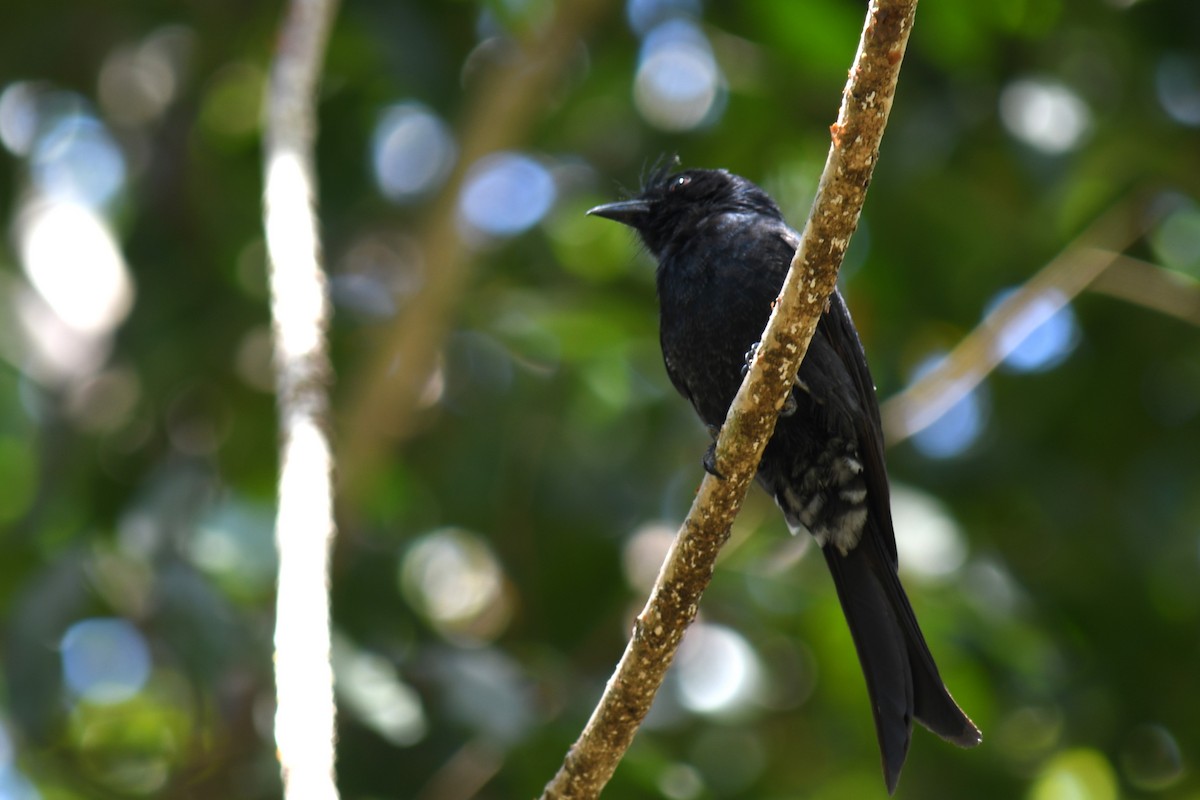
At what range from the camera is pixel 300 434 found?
2.26 meters

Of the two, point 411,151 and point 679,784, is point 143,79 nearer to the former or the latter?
point 411,151

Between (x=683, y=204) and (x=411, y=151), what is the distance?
2.47 metres

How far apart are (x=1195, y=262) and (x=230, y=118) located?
12.9 ft

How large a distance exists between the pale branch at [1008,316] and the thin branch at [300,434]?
6.56 feet

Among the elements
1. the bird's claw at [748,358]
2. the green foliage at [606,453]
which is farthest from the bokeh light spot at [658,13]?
the bird's claw at [748,358]

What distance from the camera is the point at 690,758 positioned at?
471cm

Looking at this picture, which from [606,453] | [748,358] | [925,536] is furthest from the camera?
[606,453]

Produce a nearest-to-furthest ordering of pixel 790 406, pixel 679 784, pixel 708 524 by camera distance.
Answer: pixel 708 524 → pixel 790 406 → pixel 679 784

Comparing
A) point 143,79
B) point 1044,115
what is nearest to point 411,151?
A: point 143,79

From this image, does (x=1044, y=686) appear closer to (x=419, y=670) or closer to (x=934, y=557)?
(x=934, y=557)

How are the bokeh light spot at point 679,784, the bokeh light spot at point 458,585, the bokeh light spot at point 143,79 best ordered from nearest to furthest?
the bokeh light spot at point 679,784
the bokeh light spot at point 458,585
the bokeh light spot at point 143,79

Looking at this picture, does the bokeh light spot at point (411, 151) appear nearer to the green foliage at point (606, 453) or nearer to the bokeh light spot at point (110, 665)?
the green foliage at point (606, 453)

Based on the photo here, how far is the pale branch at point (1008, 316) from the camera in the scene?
407cm

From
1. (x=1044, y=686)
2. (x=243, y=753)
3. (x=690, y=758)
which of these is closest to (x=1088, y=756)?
(x=1044, y=686)
